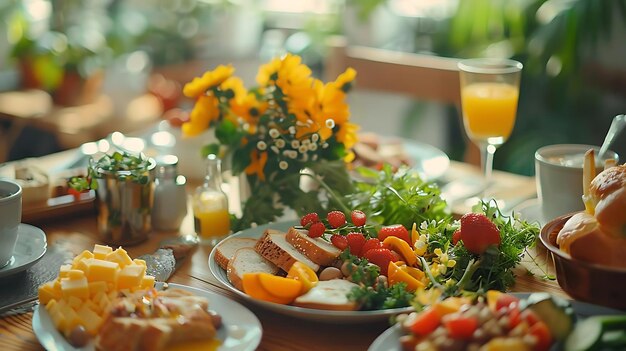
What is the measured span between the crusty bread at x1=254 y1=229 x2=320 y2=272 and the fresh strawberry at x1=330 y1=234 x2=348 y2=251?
0.05m

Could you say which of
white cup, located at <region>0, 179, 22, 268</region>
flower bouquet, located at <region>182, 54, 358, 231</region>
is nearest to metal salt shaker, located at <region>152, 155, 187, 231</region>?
flower bouquet, located at <region>182, 54, 358, 231</region>

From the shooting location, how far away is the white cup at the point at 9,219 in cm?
119

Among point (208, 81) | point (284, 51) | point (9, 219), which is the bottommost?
point (284, 51)

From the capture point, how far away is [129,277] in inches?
43.1

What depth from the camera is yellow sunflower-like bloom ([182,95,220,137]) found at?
160cm

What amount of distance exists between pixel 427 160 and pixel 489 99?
214 mm

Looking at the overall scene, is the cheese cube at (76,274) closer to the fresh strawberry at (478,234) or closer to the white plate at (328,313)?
the white plate at (328,313)

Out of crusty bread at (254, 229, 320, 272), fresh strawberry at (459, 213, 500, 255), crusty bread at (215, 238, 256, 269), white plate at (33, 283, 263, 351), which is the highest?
fresh strawberry at (459, 213, 500, 255)

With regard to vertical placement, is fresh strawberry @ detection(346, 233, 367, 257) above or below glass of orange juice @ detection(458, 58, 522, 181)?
below

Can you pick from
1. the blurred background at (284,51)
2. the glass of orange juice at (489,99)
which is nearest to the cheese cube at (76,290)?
the glass of orange juice at (489,99)

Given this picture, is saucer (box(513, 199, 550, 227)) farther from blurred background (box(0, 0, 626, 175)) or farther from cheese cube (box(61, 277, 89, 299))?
blurred background (box(0, 0, 626, 175))

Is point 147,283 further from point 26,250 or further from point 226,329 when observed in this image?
point 26,250

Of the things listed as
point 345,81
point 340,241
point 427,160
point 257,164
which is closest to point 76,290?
point 340,241

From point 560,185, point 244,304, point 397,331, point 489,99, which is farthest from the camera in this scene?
point 489,99
